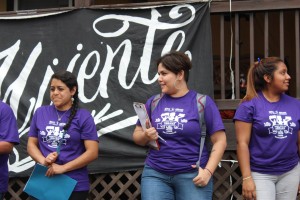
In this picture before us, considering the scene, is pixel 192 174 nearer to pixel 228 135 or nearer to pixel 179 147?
pixel 179 147

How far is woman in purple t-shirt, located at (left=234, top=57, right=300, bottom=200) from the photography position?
186 inches

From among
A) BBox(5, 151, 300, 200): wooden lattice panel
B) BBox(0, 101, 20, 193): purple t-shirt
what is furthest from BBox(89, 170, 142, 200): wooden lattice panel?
BBox(0, 101, 20, 193): purple t-shirt

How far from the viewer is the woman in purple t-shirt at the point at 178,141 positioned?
444cm

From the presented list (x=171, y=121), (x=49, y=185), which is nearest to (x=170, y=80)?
(x=171, y=121)

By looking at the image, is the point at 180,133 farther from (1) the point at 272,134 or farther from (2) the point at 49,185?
(2) the point at 49,185

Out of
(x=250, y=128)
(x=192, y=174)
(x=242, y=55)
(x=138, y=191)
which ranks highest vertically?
(x=242, y=55)

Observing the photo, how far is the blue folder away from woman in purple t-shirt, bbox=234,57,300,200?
4.74 feet

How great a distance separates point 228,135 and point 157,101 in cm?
186

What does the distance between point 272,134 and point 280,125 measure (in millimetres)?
97

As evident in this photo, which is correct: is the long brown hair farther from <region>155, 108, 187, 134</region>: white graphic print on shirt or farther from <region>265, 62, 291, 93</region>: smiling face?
<region>155, 108, 187, 134</region>: white graphic print on shirt

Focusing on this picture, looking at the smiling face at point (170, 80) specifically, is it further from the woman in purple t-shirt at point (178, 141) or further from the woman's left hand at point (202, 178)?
the woman's left hand at point (202, 178)

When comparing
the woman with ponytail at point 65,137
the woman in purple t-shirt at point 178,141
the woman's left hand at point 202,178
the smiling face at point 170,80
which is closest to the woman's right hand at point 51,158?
the woman with ponytail at point 65,137

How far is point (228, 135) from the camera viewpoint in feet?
20.9

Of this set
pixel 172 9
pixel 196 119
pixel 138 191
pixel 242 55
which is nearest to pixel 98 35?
pixel 172 9
